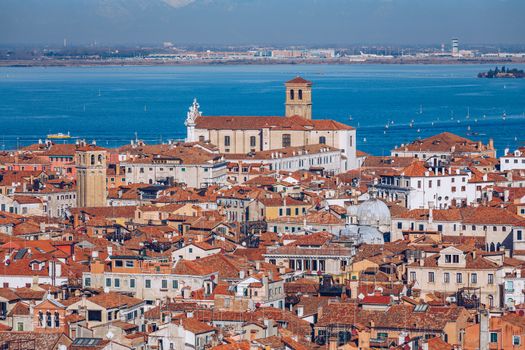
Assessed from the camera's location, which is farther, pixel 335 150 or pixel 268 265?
pixel 335 150

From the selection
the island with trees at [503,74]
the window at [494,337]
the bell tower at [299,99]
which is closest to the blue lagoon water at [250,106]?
the island with trees at [503,74]

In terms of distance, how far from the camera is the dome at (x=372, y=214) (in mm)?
35906

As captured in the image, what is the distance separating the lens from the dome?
35906 millimetres

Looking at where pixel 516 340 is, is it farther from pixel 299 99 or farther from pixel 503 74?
pixel 503 74

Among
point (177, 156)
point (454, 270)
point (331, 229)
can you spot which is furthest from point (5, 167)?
point (454, 270)

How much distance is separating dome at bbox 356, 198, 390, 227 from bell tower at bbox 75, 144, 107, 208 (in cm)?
1221

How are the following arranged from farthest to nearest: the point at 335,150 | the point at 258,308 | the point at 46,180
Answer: the point at 335,150, the point at 46,180, the point at 258,308

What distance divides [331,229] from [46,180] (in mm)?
16417

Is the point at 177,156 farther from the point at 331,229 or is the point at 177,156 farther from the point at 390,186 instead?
the point at 331,229

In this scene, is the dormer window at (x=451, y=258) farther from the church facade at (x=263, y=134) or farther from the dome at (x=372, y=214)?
the church facade at (x=263, y=134)

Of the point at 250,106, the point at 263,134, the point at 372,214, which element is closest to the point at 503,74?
the point at 250,106

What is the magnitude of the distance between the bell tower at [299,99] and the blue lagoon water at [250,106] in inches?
184

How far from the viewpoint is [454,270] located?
28391 millimetres

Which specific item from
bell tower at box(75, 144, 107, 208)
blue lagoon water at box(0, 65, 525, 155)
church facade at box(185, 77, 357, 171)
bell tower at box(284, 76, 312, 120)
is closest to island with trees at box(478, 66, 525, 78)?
blue lagoon water at box(0, 65, 525, 155)
